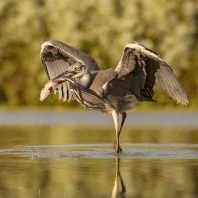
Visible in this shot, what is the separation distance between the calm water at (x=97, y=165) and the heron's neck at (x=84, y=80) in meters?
1.08

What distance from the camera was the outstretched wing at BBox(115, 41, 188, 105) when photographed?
44.6ft

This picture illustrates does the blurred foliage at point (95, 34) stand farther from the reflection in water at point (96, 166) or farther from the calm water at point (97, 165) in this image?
the reflection in water at point (96, 166)

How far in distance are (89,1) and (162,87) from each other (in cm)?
1396

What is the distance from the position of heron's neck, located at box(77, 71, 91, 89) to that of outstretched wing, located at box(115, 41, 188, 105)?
1.68ft

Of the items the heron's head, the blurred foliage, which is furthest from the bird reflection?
the blurred foliage

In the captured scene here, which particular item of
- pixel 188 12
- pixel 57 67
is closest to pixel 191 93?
pixel 188 12

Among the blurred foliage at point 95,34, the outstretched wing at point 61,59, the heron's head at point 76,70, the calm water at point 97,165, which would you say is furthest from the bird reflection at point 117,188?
the blurred foliage at point 95,34

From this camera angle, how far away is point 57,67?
1576 cm

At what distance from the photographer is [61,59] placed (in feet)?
51.5

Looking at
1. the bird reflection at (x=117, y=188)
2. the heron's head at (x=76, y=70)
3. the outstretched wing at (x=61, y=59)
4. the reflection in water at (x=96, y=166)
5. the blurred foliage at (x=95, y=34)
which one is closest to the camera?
the bird reflection at (x=117, y=188)

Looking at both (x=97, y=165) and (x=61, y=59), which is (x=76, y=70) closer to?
(x=61, y=59)

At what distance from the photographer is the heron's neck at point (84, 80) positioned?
13.7 meters

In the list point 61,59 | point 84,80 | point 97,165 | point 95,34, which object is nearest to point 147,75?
point 84,80

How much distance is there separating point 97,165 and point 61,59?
469 centimetres
